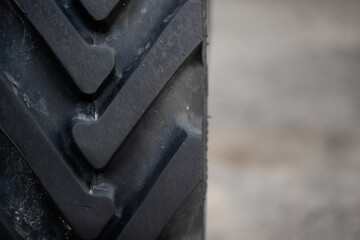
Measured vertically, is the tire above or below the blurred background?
above

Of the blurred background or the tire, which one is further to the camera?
the blurred background

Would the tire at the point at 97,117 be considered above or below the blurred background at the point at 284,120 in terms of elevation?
above

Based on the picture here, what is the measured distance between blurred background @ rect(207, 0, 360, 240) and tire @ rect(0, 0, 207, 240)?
700 millimetres

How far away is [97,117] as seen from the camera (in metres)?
0.94

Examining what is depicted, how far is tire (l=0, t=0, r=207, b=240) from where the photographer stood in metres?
0.92

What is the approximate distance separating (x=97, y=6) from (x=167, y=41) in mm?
105

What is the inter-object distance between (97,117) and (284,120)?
242cm

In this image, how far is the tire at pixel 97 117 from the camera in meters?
0.92

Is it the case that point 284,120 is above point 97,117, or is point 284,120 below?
below

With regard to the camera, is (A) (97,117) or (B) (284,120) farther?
(B) (284,120)

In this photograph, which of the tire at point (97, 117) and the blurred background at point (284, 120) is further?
the blurred background at point (284, 120)

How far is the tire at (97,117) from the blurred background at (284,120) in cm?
70

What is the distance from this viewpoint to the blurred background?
2234mm

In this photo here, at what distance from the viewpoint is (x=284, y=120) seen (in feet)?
10.8
